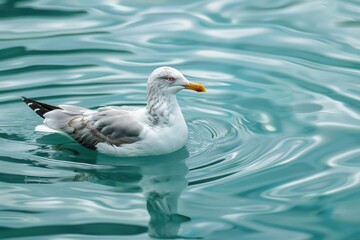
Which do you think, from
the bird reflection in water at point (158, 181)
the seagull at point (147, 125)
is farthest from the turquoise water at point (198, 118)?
the seagull at point (147, 125)

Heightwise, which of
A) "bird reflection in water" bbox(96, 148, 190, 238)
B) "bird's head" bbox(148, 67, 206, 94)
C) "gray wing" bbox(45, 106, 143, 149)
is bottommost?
"bird reflection in water" bbox(96, 148, 190, 238)

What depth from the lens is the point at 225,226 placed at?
6.89 metres

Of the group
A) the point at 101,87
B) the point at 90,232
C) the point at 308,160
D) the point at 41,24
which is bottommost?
the point at 90,232

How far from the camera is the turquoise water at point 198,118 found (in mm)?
7039

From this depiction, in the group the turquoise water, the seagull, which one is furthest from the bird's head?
the turquoise water

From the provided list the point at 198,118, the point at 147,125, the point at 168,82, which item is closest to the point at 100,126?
the point at 147,125

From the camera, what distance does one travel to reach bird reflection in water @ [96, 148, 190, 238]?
695 cm

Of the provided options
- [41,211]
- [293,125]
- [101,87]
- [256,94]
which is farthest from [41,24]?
[41,211]

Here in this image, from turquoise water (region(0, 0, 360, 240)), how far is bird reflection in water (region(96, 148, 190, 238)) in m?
0.02

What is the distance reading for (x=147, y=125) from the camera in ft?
26.3

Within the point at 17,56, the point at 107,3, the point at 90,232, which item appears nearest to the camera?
the point at 90,232

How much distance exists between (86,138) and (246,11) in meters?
4.39

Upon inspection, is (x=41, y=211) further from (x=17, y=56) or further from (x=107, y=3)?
(x=107, y=3)

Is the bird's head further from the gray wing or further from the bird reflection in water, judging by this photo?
the bird reflection in water
